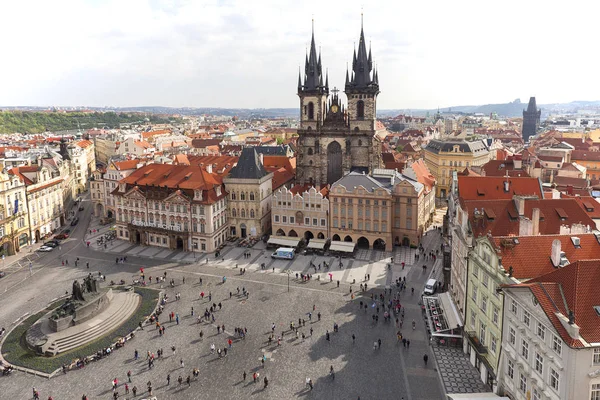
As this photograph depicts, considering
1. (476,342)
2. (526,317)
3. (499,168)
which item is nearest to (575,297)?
(526,317)

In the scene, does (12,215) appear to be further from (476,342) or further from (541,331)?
(541,331)

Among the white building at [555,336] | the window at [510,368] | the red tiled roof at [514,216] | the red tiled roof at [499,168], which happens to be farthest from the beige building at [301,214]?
the window at [510,368]

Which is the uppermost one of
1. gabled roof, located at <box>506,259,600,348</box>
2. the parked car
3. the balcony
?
gabled roof, located at <box>506,259,600,348</box>

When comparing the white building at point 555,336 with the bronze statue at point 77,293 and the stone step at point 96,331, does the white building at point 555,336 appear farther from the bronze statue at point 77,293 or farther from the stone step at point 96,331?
the bronze statue at point 77,293

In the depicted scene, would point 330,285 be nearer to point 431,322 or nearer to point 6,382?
point 431,322

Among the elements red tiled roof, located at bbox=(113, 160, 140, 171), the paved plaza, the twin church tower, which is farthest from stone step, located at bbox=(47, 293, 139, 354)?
the twin church tower

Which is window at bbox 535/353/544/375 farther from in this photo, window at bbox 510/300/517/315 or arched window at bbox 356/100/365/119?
arched window at bbox 356/100/365/119

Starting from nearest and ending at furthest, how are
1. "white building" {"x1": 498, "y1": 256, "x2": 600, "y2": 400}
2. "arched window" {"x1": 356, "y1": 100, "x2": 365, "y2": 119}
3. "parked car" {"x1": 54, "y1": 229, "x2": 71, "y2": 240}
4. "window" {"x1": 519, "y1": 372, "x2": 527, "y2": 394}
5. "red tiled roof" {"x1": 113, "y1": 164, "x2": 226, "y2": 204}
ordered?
1. "white building" {"x1": 498, "y1": 256, "x2": 600, "y2": 400}
2. "window" {"x1": 519, "y1": 372, "x2": 527, "y2": 394}
3. "red tiled roof" {"x1": 113, "y1": 164, "x2": 226, "y2": 204}
4. "parked car" {"x1": 54, "y1": 229, "x2": 71, "y2": 240}
5. "arched window" {"x1": 356, "y1": 100, "x2": 365, "y2": 119}

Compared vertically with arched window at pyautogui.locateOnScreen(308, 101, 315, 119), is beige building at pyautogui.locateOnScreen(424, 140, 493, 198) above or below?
below
